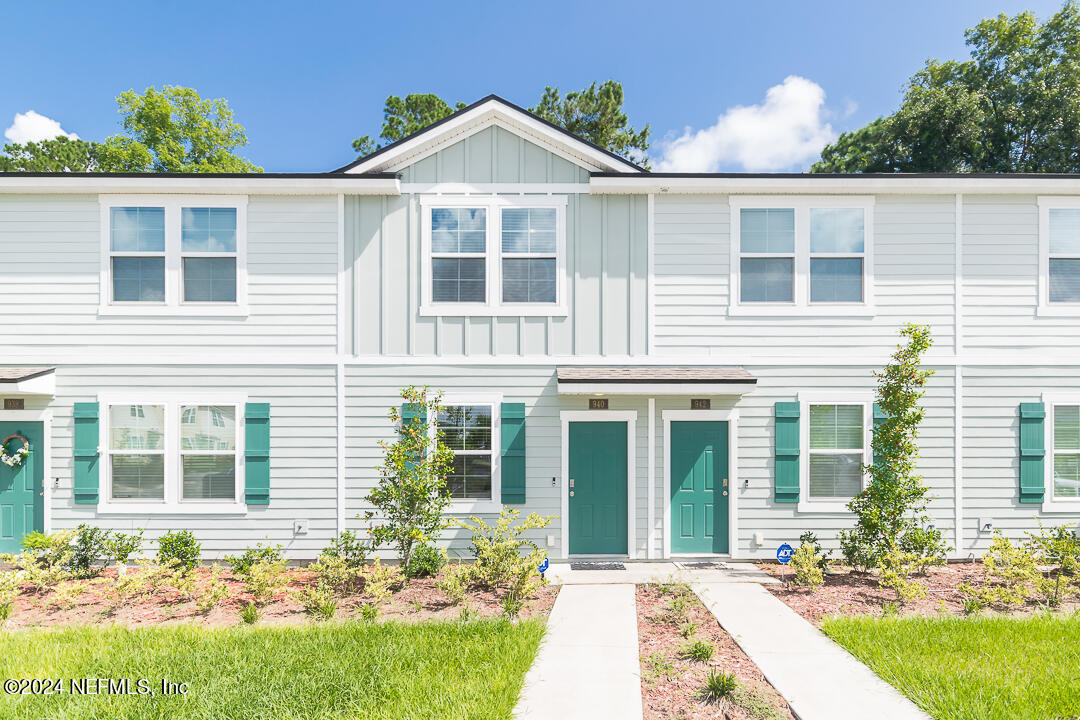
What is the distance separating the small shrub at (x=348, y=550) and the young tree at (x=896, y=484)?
677cm

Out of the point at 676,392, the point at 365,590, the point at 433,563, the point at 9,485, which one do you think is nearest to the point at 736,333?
the point at 676,392

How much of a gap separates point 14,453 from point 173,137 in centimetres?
2095

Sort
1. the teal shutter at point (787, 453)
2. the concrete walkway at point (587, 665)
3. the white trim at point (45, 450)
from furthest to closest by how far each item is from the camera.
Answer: the teal shutter at point (787, 453), the white trim at point (45, 450), the concrete walkway at point (587, 665)

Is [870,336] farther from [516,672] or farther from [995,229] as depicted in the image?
[516,672]

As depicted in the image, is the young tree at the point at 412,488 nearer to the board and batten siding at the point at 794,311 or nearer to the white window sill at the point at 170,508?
the white window sill at the point at 170,508

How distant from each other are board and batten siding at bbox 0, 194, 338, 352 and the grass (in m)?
4.09

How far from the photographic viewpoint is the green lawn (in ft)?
13.0

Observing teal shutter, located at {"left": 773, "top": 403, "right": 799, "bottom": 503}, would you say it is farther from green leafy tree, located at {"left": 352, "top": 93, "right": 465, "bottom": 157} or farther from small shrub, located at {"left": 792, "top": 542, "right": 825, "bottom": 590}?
green leafy tree, located at {"left": 352, "top": 93, "right": 465, "bottom": 157}

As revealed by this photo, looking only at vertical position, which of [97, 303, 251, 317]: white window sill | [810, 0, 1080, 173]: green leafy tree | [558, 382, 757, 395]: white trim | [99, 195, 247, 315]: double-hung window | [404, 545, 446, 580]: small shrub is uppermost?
[810, 0, 1080, 173]: green leafy tree

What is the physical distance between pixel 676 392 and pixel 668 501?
1791 millimetres

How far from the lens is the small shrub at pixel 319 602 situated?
233 inches

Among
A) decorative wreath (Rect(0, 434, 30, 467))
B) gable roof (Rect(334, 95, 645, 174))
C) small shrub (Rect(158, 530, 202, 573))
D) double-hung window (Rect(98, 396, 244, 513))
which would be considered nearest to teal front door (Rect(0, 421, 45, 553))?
decorative wreath (Rect(0, 434, 30, 467))

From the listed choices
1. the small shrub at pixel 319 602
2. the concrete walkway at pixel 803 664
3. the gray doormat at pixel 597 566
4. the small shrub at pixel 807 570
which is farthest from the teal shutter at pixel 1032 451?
the small shrub at pixel 319 602

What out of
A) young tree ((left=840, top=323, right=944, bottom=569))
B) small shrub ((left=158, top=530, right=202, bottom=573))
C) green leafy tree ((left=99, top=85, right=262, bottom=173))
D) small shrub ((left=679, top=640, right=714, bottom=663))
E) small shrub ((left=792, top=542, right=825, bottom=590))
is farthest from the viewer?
green leafy tree ((left=99, top=85, right=262, bottom=173))
